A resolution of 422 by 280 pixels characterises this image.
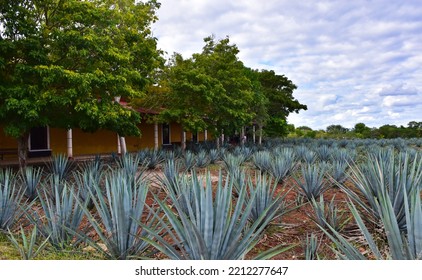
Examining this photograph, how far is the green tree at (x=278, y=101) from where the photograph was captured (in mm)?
31438

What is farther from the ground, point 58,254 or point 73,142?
point 73,142

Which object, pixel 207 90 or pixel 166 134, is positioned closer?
pixel 207 90

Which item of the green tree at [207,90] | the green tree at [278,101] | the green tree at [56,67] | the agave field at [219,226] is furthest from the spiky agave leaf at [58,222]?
the green tree at [278,101]

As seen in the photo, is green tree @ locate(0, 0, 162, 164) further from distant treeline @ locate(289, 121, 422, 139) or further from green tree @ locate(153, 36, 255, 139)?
distant treeline @ locate(289, 121, 422, 139)

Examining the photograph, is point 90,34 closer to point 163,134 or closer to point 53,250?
point 53,250

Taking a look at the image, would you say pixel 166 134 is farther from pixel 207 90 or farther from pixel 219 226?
pixel 219 226

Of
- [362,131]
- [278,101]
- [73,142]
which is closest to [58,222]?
[73,142]

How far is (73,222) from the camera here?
3.83 meters

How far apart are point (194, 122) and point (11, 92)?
8045 millimetres

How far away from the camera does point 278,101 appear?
104 ft

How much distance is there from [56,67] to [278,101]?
85.7 feet

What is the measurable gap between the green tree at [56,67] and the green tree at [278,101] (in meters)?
23.1

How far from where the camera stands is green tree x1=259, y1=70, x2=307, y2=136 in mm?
31438

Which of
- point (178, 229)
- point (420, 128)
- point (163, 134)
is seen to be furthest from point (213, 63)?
point (420, 128)
